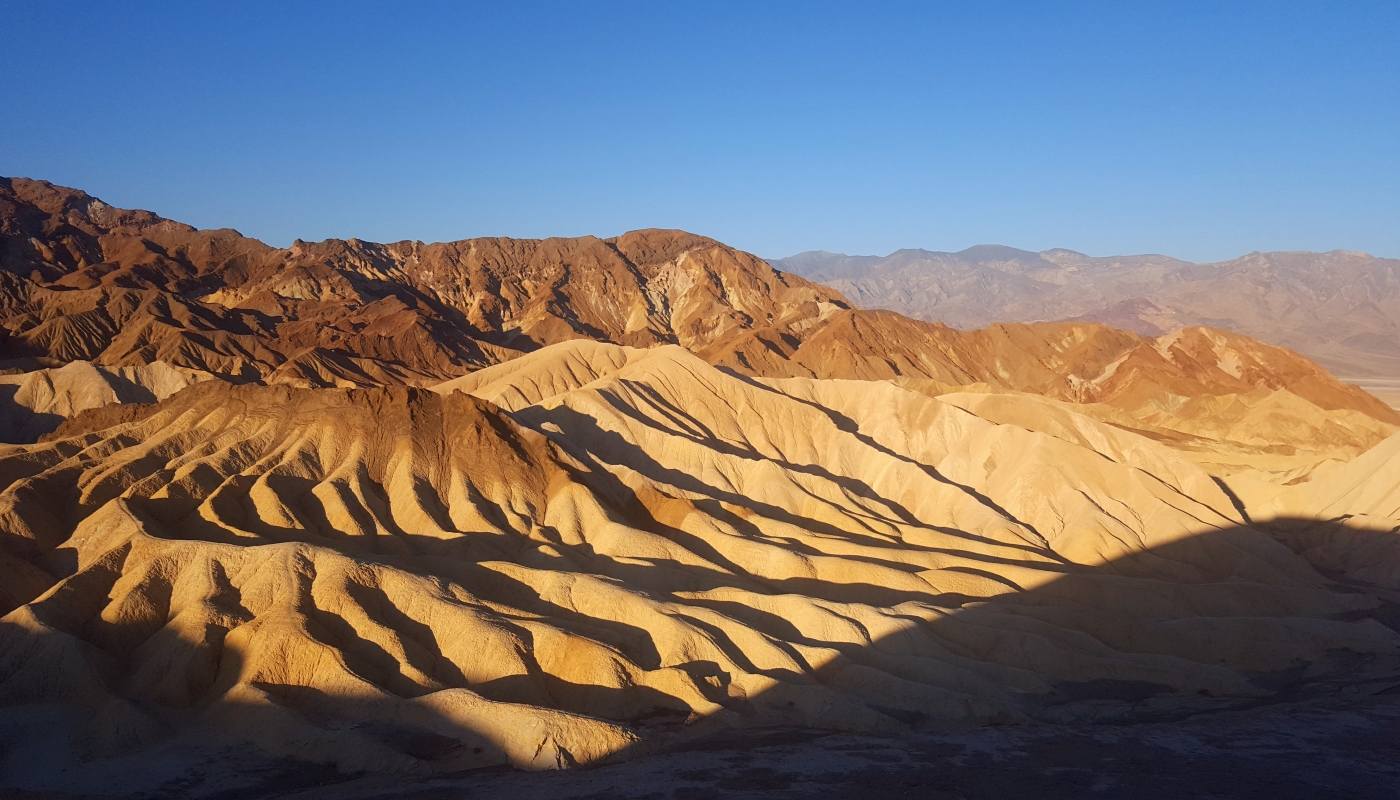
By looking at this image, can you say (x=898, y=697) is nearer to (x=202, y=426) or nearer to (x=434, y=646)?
(x=434, y=646)

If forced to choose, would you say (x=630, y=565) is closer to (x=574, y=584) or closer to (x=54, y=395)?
(x=574, y=584)

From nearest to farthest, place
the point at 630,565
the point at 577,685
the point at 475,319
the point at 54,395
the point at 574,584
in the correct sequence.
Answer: the point at 577,685, the point at 574,584, the point at 630,565, the point at 54,395, the point at 475,319

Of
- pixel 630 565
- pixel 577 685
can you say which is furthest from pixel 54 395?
pixel 577 685

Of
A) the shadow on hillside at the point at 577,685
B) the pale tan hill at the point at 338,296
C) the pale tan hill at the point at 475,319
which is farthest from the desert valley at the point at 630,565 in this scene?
the pale tan hill at the point at 475,319

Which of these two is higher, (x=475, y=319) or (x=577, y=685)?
(x=475, y=319)

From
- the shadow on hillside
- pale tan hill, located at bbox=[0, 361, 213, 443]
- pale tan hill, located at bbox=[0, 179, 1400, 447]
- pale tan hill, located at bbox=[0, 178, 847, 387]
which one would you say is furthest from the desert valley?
pale tan hill, located at bbox=[0, 179, 1400, 447]

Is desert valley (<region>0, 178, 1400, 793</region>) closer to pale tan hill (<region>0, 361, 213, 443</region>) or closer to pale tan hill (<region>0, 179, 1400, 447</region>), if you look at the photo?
pale tan hill (<region>0, 361, 213, 443</region>)
